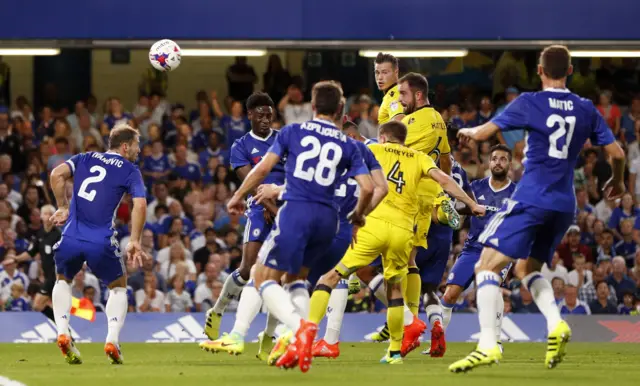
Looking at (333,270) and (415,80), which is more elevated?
(415,80)

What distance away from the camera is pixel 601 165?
Result: 915 inches

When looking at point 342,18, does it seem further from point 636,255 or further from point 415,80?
point 415,80

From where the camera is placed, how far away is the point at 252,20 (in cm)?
2152

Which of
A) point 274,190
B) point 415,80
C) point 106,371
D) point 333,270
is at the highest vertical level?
point 415,80

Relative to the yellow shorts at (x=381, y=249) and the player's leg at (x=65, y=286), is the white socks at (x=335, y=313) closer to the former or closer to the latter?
the yellow shorts at (x=381, y=249)

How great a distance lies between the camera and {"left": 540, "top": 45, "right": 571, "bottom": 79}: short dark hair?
34.8ft

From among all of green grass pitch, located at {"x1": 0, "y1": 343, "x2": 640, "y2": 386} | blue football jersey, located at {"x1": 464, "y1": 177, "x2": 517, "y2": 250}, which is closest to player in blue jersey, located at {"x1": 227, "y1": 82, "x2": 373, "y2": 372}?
green grass pitch, located at {"x1": 0, "y1": 343, "x2": 640, "y2": 386}

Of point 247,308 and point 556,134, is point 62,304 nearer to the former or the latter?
point 247,308

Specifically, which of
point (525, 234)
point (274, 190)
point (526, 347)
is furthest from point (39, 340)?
point (525, 234)

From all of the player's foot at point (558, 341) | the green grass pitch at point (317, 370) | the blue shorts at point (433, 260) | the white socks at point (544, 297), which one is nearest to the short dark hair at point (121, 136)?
the green grass pitch at point (317, 370)

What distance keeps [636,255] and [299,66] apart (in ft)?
25.4

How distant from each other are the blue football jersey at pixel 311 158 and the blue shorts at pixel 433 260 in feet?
15.2

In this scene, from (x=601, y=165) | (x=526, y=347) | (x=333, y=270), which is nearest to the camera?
(x=333, y=270)

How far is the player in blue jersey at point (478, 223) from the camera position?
14.7 metres
